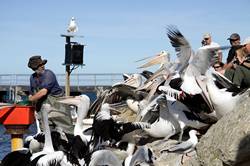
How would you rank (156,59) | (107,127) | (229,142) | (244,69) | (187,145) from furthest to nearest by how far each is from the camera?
(156,59) < (107,127) < (244,69) < (187,145) < (229,142)

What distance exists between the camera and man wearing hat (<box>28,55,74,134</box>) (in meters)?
7.17

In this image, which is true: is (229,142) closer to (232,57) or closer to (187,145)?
(187,145)

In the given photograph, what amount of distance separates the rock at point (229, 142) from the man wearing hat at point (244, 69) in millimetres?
1250

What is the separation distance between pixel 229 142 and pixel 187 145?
1160 millimetres

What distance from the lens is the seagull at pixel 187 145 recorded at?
5797mm

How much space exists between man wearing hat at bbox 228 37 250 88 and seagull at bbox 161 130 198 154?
823 millimetres

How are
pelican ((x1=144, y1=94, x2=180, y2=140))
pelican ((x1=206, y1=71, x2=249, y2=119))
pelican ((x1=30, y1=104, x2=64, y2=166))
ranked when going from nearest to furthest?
pelican ((x1=206, y1=71, x2=249, y2=119))
pelican ((x1=30, y1=104, x2=64, y2=166))
pelican ((x1=144, y1=94, x2=180, y2=140))

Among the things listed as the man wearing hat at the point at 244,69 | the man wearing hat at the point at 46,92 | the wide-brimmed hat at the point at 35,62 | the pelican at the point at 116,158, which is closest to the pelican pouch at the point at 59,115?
the man wearing hat at the point at 46,92

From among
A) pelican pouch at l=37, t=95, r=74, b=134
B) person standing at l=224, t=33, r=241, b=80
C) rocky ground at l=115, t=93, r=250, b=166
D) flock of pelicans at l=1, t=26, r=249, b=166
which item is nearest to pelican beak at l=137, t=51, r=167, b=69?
flock of pelicans at l=1, t=26, r=249, b=166

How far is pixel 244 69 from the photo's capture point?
621 centimetres

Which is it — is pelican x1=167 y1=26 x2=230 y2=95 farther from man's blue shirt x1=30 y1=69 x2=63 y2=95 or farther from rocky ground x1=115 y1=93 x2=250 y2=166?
man's blue shirt x1=30 y1=69 x2=63 y2=95

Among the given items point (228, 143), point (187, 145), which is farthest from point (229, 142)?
point (187, 145)

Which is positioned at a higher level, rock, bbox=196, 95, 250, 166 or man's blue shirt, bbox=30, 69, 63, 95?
man's blue shirt, bbox=30, 69, 63, 95

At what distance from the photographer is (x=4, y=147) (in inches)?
699
